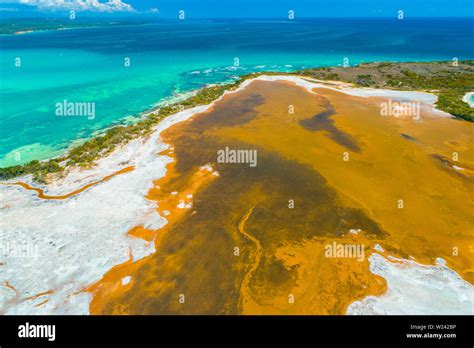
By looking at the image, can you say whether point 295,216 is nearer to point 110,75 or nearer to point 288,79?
point 288,79

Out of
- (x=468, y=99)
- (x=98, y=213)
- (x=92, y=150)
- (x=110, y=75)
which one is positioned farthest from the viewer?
(x=110, y=75)

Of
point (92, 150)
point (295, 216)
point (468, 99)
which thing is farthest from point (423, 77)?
point (92, 150)

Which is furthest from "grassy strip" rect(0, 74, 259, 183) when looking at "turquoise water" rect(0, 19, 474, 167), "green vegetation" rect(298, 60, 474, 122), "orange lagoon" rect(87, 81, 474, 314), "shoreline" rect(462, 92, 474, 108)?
"shoreline" rect(462, 92, 474, 108)

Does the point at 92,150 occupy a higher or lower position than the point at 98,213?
higher

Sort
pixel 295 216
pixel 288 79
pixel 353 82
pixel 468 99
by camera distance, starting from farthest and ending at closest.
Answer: pixel 288 79
pixel 353 82
pixel 468 99
pixel 295 216

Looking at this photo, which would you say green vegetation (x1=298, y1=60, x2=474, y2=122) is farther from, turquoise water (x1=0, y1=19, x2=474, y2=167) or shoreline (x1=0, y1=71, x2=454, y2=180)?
turquoise water (x1=0, y1=19, x2=474, y2=167)

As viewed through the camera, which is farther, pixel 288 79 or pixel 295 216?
pixel 288 79

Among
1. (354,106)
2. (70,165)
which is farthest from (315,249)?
(354,106)

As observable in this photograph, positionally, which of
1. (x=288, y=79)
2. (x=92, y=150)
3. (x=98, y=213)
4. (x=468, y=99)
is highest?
(x=288, y=79)

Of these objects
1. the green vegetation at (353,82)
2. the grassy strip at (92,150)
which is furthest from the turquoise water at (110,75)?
the green vegetation at (353,82)

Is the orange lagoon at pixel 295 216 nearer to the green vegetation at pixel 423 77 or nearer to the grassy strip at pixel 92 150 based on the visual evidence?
the grassy strip at pixel 92 150

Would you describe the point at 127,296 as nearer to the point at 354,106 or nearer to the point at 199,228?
the point at 199,228
